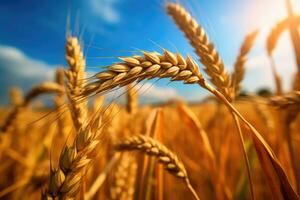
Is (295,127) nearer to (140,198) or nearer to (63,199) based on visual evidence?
(140,198)

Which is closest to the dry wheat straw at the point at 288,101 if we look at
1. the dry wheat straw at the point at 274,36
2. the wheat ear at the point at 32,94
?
the dry wheat straw at the point at 274,36

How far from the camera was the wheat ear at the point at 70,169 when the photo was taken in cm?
70

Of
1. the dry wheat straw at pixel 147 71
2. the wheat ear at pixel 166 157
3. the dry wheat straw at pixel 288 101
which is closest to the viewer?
the dry wheat straw at pixel 147 71

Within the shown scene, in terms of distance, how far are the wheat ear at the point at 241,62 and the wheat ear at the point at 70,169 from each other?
0.71 meters

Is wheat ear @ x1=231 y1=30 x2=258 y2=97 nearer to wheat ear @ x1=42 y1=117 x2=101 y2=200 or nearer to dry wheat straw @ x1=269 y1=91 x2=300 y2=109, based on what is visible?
dry wheat straw @ x1=269 y1=91 x2=300 y2=109

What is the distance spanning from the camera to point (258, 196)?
106 inches

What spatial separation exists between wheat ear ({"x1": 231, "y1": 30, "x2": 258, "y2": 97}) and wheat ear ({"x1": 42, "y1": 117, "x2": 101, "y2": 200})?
2.33ft

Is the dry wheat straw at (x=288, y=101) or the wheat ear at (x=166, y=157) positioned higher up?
the dry wheat straw at (x=288, y=101)

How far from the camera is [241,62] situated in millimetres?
1533

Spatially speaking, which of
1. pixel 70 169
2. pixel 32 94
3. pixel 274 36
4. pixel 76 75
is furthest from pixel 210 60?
pixel 32 94

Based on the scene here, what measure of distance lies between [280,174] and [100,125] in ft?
1.78

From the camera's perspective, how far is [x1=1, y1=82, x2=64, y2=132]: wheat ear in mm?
2119

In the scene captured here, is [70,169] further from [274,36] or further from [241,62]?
[274,36]

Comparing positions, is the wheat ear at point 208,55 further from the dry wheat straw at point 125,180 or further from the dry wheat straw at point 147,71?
the dry wheat straw at point 125,180
